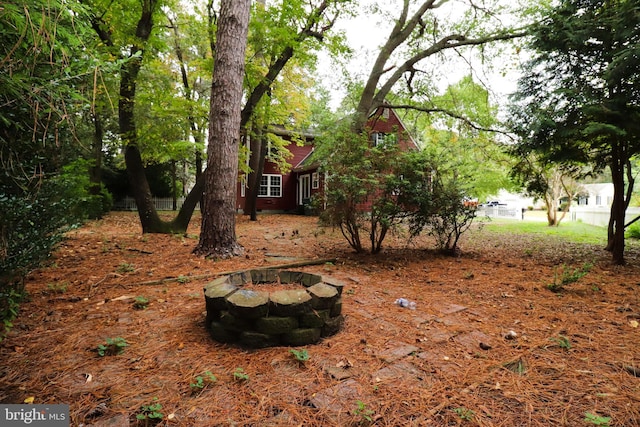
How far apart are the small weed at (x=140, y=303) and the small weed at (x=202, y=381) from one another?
1528mm

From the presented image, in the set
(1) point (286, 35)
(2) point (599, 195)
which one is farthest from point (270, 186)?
(2) point (599, 195)

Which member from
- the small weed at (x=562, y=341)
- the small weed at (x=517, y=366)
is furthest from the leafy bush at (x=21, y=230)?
the small weed at (x=562, y=341)

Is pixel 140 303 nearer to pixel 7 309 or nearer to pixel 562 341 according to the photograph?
pixel 7 309

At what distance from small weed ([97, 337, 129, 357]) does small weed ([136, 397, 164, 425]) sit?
763 millimetres

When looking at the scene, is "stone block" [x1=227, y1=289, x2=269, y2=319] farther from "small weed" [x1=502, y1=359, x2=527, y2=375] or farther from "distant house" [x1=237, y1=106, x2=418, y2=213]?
"distant house" [x1=237, y1=106, x2=418, y2=213]

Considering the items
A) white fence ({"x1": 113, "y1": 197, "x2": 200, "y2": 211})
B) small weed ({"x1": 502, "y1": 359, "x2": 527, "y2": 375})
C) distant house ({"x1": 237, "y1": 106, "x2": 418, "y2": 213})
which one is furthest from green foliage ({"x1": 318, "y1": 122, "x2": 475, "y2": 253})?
white fence ({"x1": 113, "y1": 197, "x2": 200, "y2": 211})

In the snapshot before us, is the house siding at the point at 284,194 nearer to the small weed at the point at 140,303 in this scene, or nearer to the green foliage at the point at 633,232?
the green foliage at the point at 633,232

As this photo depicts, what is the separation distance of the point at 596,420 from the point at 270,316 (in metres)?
2.05

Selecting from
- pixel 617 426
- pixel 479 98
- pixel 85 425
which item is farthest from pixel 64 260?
pixel 479 98

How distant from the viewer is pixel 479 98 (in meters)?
10.4

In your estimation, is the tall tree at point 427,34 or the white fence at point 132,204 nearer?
the tall tree at point 427,34

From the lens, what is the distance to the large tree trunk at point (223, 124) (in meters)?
5.00

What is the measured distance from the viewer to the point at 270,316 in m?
2.35

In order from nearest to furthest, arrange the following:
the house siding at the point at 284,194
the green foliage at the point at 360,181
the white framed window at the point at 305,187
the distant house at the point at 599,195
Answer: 1. the green foliage at the point at 360,181
2. the white framed window at the point at 305,187
3. the house siding at the point at 284,194
4. the distant house at the point at 599,195
